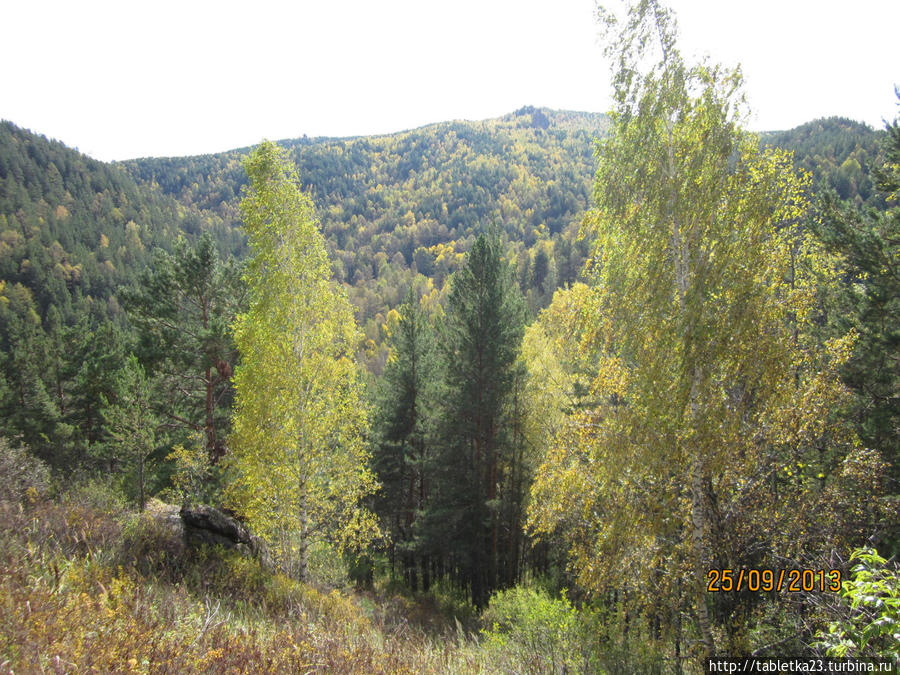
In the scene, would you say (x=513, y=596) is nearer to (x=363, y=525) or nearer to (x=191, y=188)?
(x=363, y=525)

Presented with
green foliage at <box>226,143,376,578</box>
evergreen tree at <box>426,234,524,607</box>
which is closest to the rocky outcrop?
green foliage at <box>226,143,376,578</box>

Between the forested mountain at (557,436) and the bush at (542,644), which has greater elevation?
the forested mountain at (557,436)

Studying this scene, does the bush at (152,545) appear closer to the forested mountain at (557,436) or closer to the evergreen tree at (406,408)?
the forested mountain at (557,436)

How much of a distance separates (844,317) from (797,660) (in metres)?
9.84

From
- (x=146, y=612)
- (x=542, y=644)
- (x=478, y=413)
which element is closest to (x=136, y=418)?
(x=478, y=413)

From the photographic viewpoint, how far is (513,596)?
11273 mm

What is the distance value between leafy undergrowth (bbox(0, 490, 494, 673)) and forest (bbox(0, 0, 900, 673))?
0.04 metres

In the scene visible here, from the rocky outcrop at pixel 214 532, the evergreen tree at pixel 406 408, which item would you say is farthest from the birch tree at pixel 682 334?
the evergreen tree at pixel 406 408

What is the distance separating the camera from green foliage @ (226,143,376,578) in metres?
Answer: 8.57

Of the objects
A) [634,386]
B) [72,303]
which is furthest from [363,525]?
[72,303]
